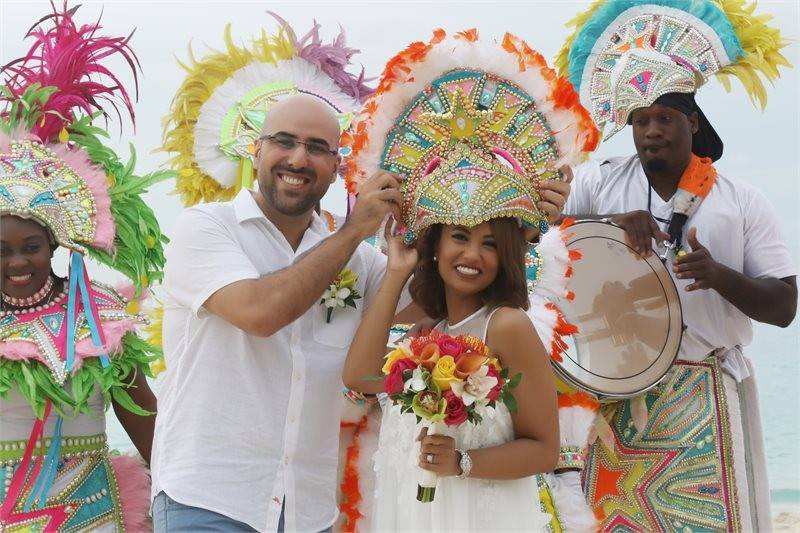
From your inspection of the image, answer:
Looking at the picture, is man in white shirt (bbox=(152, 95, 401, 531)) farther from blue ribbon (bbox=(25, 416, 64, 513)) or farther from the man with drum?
the man with drum

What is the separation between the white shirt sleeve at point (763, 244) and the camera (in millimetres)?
5184

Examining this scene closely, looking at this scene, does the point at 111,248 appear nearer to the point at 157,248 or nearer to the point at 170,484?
the point at 157,248

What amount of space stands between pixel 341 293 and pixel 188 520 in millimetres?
891

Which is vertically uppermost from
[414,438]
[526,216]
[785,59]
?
[785,59]

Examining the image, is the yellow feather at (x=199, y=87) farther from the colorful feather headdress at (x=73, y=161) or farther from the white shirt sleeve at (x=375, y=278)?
the white shirt sleeve at (x=375, y=278)

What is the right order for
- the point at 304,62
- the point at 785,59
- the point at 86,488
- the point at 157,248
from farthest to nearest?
the point at 304,62
the point at 785,59
the point at 157,248
the point at 86,488

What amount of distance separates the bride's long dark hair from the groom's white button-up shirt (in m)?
0.29

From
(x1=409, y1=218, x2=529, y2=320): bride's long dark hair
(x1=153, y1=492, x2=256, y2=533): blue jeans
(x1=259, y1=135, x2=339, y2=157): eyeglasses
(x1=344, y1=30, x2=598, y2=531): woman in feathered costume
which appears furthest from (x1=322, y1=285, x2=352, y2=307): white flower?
(x1=153, y1=492, x2=256, y2=533): blue jeans

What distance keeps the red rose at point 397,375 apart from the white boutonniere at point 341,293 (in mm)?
581

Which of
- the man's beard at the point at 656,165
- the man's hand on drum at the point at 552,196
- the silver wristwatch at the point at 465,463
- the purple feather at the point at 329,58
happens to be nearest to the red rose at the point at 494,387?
the silver wristwatch at the point at 465,463

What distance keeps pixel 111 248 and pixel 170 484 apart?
1.58 meters

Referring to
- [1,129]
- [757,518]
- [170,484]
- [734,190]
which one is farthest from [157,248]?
[757,518]

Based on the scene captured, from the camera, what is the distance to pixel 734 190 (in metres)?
5.31

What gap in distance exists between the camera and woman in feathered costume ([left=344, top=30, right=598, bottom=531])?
Answer: 11.6 ft
